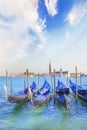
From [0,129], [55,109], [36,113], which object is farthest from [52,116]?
[0,129]

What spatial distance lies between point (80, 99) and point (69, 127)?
6808 millimetres

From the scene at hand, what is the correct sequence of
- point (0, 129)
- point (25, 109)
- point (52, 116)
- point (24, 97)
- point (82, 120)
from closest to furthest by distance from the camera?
point (0, 129)
point (82, 120)
point (52, 116)
point (25, 109)
point (24, 97)

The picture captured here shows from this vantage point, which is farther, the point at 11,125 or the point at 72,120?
the point at 72,120

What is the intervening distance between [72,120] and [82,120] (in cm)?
51

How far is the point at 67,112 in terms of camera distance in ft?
44.3

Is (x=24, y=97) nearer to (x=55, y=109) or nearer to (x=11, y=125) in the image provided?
(x=55, y=109)

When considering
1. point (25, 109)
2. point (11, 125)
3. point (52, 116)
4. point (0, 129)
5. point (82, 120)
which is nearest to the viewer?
point (0, 129)

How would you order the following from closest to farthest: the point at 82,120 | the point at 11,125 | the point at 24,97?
the point at 11,125, the point at 82,120, the point at 24,97

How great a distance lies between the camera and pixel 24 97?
16.2m

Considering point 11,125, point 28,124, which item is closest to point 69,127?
point 28,124

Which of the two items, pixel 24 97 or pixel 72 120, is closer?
pixel 72 120

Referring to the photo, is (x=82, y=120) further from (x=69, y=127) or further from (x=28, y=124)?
(x=28, y=124)

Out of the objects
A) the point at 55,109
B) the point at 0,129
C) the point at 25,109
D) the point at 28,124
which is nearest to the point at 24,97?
the point at 25,109

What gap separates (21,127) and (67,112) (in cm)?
387
